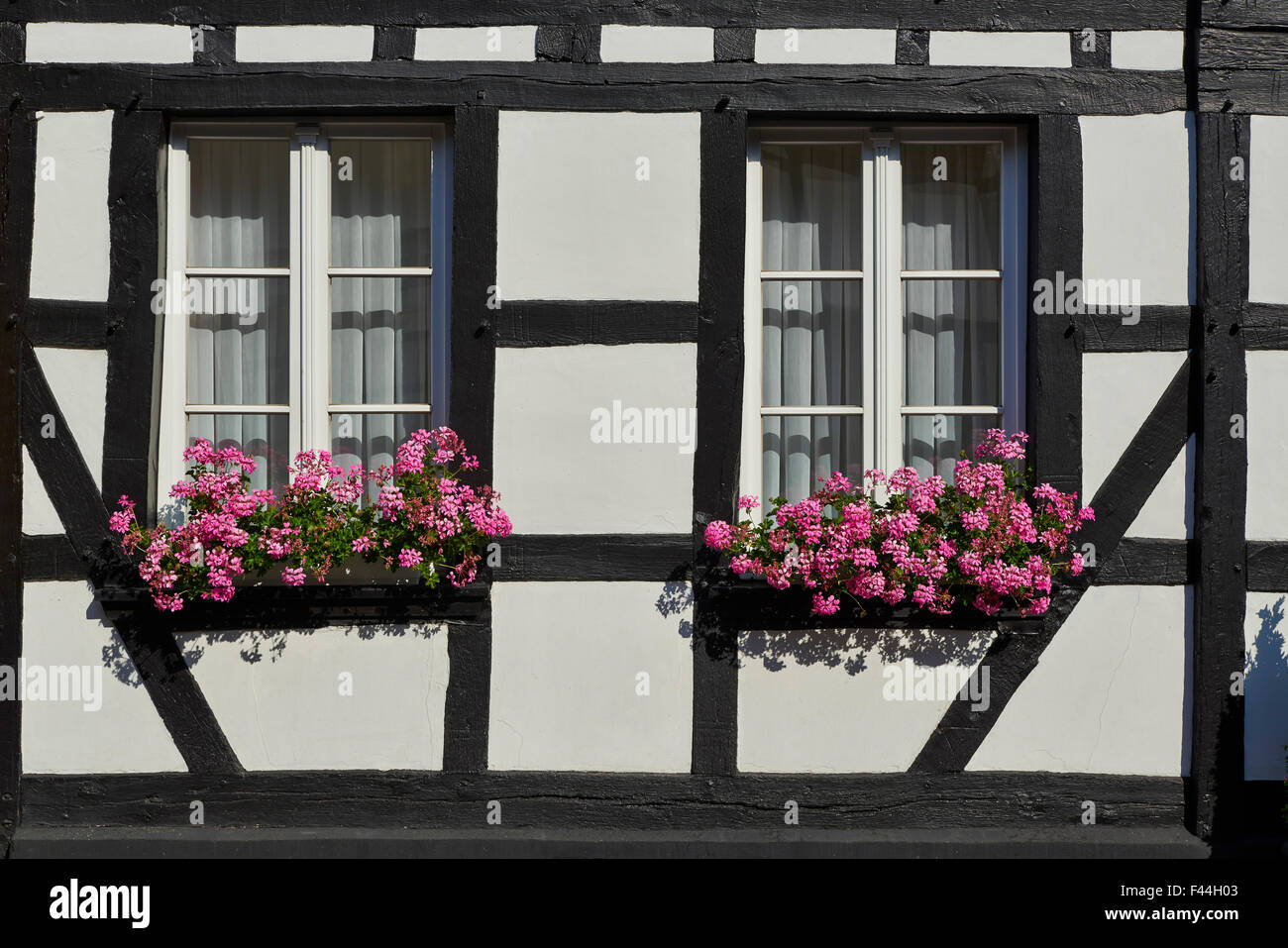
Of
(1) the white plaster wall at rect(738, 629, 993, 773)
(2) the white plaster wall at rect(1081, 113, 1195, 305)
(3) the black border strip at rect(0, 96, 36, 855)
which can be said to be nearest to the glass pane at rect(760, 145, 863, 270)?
(2) the white plaster wall at rect(1081, 113, 1195, 305)

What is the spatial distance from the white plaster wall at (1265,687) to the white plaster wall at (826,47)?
256cm

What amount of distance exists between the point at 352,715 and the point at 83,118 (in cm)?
255

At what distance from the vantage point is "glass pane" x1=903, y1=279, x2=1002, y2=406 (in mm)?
4516

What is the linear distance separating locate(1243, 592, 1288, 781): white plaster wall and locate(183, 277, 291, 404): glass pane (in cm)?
393

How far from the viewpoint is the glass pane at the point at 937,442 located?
4477 millimetres

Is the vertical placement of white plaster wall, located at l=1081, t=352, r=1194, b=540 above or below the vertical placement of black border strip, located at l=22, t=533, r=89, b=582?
above

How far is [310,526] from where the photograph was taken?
4129 mm

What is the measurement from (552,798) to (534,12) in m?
3.06

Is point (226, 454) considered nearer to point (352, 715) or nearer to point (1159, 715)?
point (352, 715)

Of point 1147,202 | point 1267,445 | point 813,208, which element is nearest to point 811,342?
point 813,208

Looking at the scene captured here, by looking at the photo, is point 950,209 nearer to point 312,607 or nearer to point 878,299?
point 878,299

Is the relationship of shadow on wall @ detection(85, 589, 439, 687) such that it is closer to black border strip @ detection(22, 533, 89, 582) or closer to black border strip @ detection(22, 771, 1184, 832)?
black border strip @ detection(22, 533, 89, 582)

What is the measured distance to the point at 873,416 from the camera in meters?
4.46
